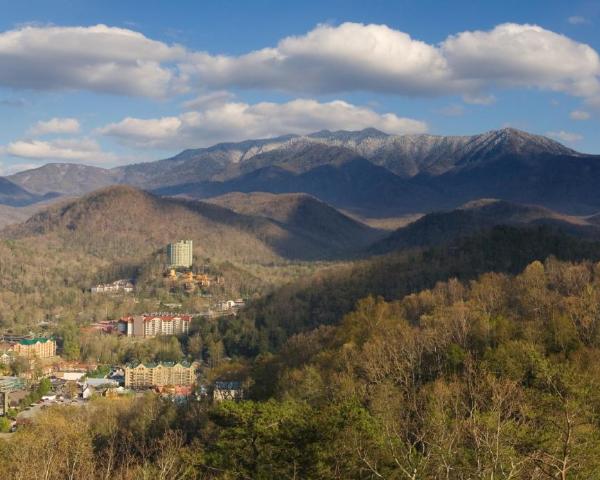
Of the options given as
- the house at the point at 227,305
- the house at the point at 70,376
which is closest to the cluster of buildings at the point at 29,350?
A: the house at the point at 70,376

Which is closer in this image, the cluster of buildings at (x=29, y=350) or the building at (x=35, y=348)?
the cluster of buildings at (x=29, y=350)

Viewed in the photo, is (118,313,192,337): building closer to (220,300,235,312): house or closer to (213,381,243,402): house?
(220,300,235,312): house

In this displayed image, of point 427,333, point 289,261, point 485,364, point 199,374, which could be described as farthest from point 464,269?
point 289,261

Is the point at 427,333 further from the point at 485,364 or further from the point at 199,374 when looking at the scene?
the point at 199,374

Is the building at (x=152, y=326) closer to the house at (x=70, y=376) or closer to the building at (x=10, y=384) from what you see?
the house at (x=70, y=376)

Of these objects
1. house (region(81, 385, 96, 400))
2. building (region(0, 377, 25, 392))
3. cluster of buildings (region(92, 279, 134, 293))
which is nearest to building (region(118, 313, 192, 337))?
building (region(0, 377, 25, 392))

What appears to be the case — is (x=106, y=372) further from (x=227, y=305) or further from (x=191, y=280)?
(x=191, y=280)

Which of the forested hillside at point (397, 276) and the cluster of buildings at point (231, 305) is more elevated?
the forested hillside at point (397, 276)

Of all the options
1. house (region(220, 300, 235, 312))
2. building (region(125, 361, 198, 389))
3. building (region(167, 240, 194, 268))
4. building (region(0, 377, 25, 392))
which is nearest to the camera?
building (region(0, 377, 25, 392))
